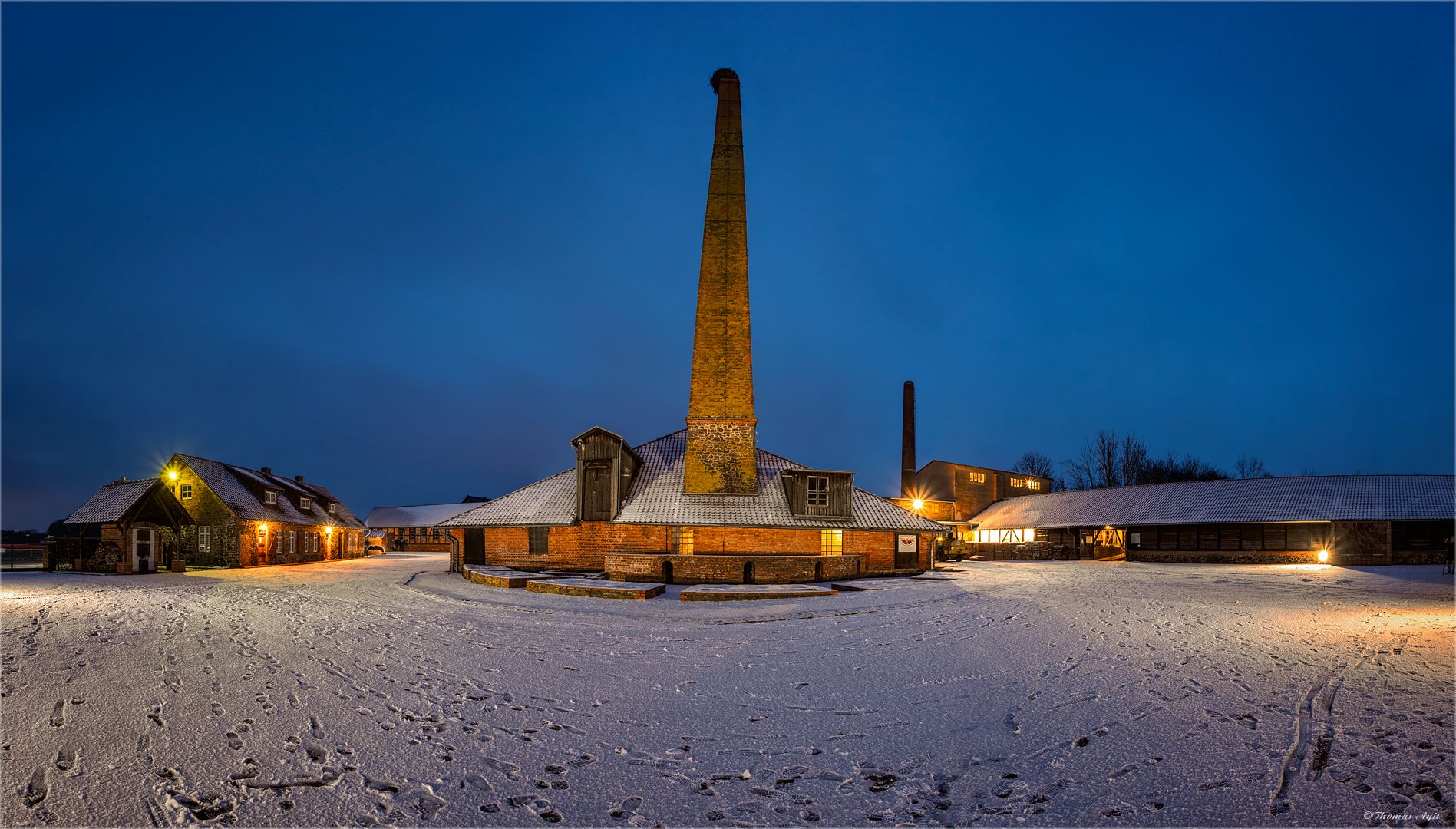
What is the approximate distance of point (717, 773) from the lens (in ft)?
17.7

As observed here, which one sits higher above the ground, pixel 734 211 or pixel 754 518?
pixel 734 211

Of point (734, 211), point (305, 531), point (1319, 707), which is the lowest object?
point (305, 531)

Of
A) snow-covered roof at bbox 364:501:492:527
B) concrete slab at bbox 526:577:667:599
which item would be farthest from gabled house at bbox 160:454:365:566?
snow-covered roof at bbox 364:501:492:527

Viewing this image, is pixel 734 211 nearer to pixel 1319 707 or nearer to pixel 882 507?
pixel 882 507

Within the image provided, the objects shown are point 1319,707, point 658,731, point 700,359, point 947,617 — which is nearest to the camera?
point 658,731

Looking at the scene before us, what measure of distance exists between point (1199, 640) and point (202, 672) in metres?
15.5

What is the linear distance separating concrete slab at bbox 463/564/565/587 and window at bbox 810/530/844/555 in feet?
32.5

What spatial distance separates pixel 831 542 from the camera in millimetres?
23562

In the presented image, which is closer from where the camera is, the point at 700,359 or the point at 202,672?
the point at 202,672

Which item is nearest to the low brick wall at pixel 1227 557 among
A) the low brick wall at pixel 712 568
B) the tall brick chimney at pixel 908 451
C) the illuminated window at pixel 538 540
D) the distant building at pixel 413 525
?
the tall brick chimney at pixel 908 451

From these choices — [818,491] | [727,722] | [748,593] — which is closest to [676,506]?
[818,491]

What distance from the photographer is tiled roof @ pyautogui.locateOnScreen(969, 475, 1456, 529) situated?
31422 mm

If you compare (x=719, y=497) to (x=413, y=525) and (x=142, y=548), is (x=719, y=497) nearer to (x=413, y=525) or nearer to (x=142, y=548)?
(x=142, y=548)

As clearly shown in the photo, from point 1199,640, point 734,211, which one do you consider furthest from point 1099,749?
point 734,211
